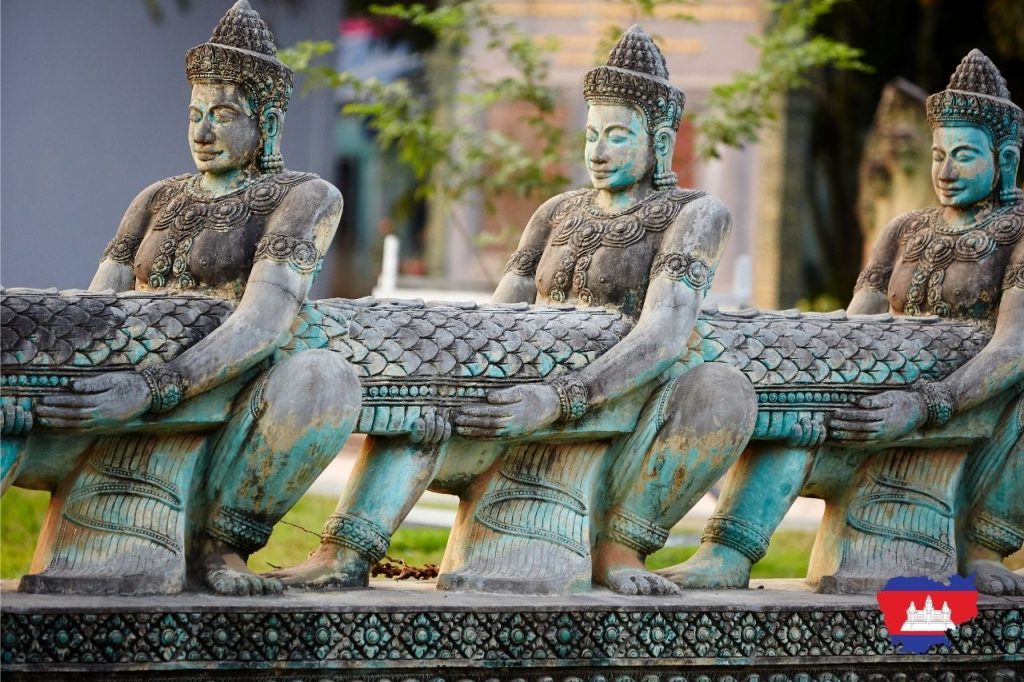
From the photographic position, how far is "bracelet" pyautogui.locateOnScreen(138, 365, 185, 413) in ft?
20.3

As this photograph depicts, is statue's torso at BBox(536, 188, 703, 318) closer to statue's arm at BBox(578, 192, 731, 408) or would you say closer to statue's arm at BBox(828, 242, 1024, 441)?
statue's arm at BBox(578, 192, 731, 408)

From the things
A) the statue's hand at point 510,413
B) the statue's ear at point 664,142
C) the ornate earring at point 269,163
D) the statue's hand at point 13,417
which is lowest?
the statue's hand at point 13,417

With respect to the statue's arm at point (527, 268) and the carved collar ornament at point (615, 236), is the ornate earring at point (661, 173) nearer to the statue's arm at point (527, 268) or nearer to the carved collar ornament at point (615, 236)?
the carved collar ornament at point (615, 236)

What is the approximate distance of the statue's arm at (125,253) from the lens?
275 inches

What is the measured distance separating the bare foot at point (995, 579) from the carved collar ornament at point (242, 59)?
337cm

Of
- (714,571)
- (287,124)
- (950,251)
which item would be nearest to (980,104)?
(950,251)

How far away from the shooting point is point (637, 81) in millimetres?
7184

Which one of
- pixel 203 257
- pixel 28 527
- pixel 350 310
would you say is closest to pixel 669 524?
pixel 350 310

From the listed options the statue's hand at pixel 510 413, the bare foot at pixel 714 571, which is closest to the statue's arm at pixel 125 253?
the statue's hand at pixel 510 413

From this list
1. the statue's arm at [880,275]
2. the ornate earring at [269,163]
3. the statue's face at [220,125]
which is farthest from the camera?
the statue's arm at [880,275]

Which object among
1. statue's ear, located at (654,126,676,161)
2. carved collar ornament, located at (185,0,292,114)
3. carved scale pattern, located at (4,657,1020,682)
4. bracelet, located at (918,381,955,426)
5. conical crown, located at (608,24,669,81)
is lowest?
carved scale pattern, located at (4,657,1020,682)

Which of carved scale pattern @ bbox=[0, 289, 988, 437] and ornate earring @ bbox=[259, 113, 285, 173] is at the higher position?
ornate earring @ bbox=[259, 113, 285, 173]

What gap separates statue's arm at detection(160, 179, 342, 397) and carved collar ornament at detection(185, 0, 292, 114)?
0.40m

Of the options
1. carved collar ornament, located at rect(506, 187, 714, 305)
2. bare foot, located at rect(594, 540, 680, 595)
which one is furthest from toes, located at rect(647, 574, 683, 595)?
carved collar ornament, located at rect(506, 187, 714, 305)
